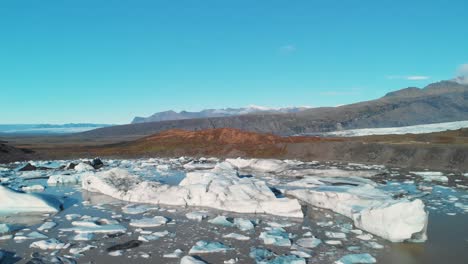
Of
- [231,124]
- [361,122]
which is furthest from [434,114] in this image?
[231,124]

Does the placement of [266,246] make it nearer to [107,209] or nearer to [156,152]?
[107,209]

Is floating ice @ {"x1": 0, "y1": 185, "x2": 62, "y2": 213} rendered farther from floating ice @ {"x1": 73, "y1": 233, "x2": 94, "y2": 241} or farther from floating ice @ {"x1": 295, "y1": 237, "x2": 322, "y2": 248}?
floating ice @ {"x1": 295, "y1": 237, "x2": 322, "y2": 248}

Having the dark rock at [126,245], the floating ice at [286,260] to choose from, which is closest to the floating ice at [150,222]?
the dark rock at [126,245]

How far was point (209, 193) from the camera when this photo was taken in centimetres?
1186

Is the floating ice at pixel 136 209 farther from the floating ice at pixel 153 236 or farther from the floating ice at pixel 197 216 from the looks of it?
the floating ice at pixel 153 236

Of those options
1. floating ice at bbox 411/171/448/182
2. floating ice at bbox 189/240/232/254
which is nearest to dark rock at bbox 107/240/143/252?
floating ice at bbox 189/240/232/254

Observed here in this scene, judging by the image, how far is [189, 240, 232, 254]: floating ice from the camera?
7337 millimetres


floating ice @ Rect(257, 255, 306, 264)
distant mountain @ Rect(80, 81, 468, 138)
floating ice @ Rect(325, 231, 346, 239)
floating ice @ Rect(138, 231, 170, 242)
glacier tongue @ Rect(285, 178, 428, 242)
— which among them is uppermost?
distant mountain @ Rect(80, 81, 468, 138)

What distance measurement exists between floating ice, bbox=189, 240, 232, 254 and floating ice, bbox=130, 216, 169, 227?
2.10 m

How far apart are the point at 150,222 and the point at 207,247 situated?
259 cm

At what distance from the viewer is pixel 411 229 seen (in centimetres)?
789

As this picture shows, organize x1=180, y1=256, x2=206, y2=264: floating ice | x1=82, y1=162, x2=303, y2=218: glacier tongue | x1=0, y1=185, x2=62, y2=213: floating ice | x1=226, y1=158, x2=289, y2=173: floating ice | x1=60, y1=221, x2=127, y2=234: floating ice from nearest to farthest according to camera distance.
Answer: x1=180, y1=256, x2=206, y2=264: floating ice
x1=60, y1=221, x2=127, y2=234: floating ice
x1=82, y1=162, x2=303, y2=218: glacier tongue
x1=0, y1=185, x2=62, y2=213: floating ice
x1=226, y1=158, x2=289, y2=173: floating ice

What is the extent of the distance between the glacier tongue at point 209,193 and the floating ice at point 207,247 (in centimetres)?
321

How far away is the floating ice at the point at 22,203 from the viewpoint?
36.4 feet
